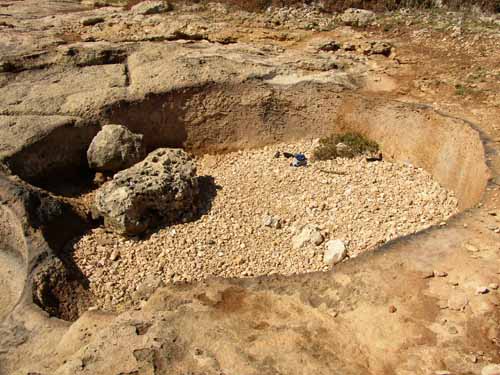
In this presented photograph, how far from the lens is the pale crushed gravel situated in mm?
7039

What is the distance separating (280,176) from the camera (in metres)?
8.90

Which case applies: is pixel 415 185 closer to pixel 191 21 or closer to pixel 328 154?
pixel 328 154

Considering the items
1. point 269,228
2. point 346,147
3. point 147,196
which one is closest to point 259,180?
point 269,228

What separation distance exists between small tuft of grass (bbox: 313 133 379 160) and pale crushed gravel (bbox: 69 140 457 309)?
0.20 m

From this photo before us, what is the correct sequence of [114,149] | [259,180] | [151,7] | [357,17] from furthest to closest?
[151,7] < [357,17] < [259,180] < [114,149]

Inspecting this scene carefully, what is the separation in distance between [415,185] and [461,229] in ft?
8.45

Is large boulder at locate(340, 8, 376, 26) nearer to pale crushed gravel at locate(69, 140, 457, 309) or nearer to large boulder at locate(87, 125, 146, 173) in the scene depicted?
pale crushed gravel at locate(69, 140, 457, 309)

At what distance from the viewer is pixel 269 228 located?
7734 mm

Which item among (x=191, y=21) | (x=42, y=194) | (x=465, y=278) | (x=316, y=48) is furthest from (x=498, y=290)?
(x=191, y=21)

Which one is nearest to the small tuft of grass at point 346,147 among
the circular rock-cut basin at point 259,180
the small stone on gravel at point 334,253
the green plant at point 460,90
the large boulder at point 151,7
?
the circular rock-cut basin at point 259,180

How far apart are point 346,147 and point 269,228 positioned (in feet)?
8.52

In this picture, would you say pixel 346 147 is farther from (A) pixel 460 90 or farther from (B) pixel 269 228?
(B) pixel 269 228

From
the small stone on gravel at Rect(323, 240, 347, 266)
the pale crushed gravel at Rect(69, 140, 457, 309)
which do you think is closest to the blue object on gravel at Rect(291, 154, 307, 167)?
the pale crushed gravel at Rect(69, 140, 457, 309)

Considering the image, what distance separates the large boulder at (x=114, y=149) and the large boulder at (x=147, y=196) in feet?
2.83
